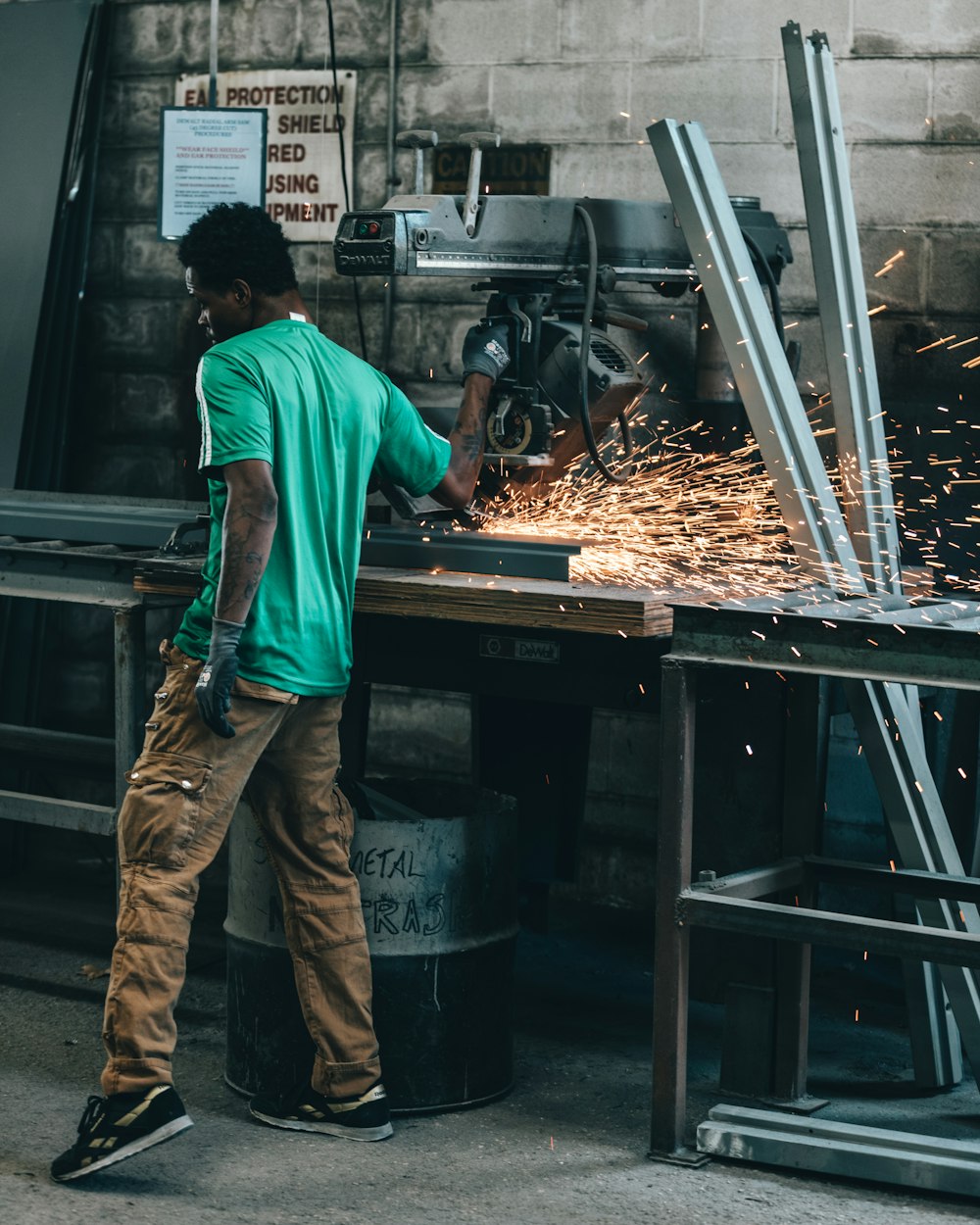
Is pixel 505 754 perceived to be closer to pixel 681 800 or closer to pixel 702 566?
pixel 702 566

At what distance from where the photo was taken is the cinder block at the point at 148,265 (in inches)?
210

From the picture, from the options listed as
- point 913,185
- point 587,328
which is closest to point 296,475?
point 587,328

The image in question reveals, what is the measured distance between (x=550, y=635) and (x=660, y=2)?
1.95 meters

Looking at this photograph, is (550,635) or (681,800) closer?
(681,800)

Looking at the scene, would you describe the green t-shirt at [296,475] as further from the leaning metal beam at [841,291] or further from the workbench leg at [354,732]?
the leaning metal beam at [841,291]

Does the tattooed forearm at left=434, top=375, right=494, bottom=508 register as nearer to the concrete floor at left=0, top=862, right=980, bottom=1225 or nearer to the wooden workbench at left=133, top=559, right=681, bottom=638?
→ the wooden workbench at left=133, top=559, right=681, bottom=638

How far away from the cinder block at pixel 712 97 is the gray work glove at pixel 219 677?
2170 mm

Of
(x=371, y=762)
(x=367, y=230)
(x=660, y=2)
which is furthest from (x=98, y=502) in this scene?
(x=660, y=2)

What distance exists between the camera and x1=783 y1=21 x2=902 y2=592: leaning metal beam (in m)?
3.72

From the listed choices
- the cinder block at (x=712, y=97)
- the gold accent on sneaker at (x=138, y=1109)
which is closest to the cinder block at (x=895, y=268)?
the cinder block at (x=712, y=97)

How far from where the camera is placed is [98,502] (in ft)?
15.3

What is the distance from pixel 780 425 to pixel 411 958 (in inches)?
50.2

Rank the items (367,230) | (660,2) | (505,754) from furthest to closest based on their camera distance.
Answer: (660,2)
(505,754)
(367,230)

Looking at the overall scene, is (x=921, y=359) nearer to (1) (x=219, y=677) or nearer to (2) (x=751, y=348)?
(2) (x=751, y=348)
